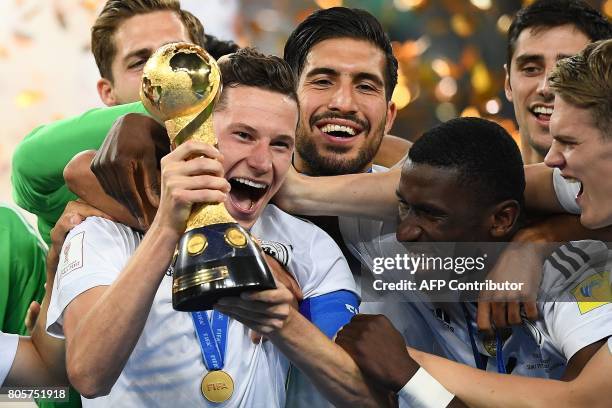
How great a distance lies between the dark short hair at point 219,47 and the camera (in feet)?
7.24

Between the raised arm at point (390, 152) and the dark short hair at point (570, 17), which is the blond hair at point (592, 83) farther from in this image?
the raised arm at point (390, 152)

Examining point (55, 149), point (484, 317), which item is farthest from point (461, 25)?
point (55, 149)

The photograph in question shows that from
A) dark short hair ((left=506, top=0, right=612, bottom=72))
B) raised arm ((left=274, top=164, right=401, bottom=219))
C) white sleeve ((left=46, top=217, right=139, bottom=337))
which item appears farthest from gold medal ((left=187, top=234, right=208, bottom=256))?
dark short hair ((left=506, top=0, right=612, bottom=72))

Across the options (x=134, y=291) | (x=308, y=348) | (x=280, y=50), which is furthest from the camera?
(x=280, y=50)

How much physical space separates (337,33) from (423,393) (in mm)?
741

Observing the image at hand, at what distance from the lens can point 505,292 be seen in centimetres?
169

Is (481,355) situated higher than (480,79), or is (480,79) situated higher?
(480,79)

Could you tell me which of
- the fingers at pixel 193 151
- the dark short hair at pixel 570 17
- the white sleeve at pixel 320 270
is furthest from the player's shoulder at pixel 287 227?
the dark short hair at pixel 570 17

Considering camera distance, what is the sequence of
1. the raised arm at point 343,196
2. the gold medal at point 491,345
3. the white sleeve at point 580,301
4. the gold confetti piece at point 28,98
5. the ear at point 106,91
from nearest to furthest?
the white sleeve at point 580,301
the gold medal at point 491,345
the raised arm at point 343,196
the ear at point 106,91
the gold confetti piece at point 28,98

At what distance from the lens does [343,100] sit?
1919mm

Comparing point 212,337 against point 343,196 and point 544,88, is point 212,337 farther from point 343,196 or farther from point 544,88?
point 544,88

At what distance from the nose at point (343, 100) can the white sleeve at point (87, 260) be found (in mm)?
518

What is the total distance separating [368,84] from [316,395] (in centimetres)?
61

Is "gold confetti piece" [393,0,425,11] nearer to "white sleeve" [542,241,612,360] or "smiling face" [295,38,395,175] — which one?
"smiling face" [295,38,395,175]
